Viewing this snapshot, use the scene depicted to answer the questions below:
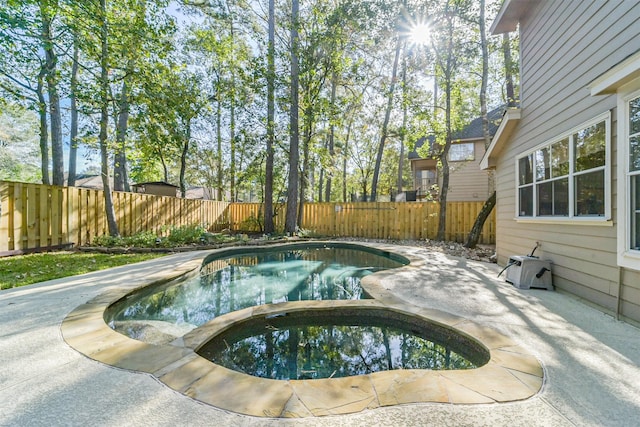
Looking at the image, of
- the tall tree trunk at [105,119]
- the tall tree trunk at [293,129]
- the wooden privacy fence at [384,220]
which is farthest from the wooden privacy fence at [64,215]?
the tall tree trunk at [293,129]

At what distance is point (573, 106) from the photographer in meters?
3.54

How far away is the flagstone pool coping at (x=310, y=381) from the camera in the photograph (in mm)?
1507

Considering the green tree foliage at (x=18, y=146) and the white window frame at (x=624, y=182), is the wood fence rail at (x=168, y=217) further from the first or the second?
the green tree foliage at (x=18, y=146)

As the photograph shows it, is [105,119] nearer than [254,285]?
No

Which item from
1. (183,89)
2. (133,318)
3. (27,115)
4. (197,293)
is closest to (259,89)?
(183,89)

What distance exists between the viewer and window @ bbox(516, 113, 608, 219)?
3.05 meters

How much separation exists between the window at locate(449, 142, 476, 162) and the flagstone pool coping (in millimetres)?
14358

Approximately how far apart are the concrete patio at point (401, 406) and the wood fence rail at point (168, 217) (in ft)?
12.5

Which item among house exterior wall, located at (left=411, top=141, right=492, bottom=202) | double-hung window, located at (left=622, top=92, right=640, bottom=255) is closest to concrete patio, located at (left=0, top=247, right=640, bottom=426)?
double-hung window, located at (left=622, top=92, right=640, bottom=255)

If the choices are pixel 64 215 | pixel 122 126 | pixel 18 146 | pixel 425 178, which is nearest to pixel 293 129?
pixel 122 126

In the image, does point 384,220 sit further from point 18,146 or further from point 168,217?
point 18,146

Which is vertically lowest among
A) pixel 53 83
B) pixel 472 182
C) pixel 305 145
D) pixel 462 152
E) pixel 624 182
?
pixel 624 182

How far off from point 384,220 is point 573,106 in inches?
308

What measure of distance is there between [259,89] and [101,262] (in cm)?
749
